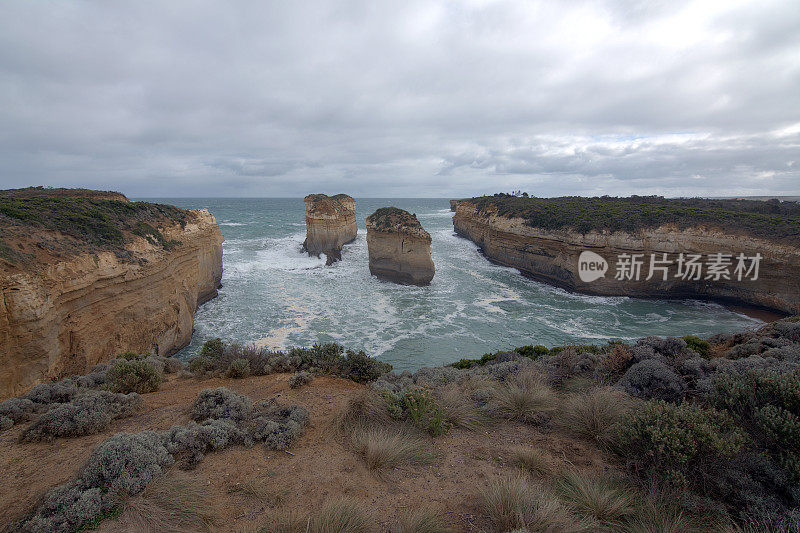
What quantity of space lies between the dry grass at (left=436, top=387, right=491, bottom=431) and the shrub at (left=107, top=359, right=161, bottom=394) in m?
5.22

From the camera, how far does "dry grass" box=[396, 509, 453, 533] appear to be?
2.59 meters

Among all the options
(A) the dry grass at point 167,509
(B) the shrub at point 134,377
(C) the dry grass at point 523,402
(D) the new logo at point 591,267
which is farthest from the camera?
(D) the new logo at point 591,267

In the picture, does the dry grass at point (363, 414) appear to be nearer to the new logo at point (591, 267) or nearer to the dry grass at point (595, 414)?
the dry grass at point (595, 414)

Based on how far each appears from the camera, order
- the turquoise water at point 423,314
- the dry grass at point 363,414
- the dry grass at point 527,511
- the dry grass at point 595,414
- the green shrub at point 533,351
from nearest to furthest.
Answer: the dry grass at point 527,511 → the dry grass at point 595,414 → the dry grass at point 363,414 → the green shrub at point 533,351 → the turquoise water at point 423,314

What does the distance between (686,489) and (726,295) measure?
929 inches

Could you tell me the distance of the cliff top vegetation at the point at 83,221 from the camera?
8.50 m

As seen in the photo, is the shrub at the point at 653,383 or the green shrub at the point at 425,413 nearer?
the green shrub at the point at 425,413

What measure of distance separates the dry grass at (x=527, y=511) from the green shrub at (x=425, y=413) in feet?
4.08

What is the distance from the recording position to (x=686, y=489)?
115 inches

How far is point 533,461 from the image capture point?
11.6ft

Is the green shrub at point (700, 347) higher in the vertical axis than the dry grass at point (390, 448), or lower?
lower

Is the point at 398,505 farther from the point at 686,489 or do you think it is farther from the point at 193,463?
the point at 686,489

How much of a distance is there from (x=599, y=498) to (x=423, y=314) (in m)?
14.8

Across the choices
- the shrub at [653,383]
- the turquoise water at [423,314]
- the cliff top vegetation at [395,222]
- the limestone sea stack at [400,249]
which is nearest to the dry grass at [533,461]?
the shrub at [653,383]
